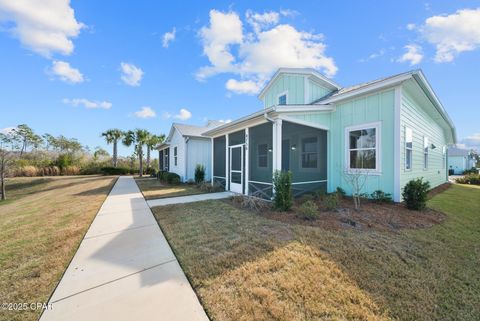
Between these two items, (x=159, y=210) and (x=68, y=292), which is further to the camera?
(x=159, y=210)

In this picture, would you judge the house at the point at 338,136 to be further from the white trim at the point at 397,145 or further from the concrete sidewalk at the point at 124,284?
the concrete sidewalk at the point at 124,284

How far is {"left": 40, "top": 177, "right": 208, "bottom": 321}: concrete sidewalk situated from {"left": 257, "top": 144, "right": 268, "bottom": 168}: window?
6873mm

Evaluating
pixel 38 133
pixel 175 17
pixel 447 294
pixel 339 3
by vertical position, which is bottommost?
pixel 447 294

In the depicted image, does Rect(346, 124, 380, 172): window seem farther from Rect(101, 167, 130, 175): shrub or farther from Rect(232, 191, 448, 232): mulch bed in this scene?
Rect(101, 167, 130, 175): shrub

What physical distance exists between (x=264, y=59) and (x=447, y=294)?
46.9 ft

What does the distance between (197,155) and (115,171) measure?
17.3 metres

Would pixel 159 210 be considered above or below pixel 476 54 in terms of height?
below

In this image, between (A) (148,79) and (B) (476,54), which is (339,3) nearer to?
(B) (476,54)

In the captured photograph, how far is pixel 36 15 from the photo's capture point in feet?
25.0

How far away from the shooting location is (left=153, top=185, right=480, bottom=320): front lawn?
6.85 ft

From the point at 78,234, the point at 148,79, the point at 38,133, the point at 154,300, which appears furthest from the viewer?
the point at 38,133

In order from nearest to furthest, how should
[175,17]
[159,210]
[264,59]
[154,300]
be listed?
[154,300] < [159,210] < [175,17] < [264,59]

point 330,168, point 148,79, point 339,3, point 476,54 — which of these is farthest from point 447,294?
point 148,79

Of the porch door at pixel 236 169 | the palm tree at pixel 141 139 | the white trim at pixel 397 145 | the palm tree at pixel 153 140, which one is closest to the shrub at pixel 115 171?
the palm tree at pixel 141 139
